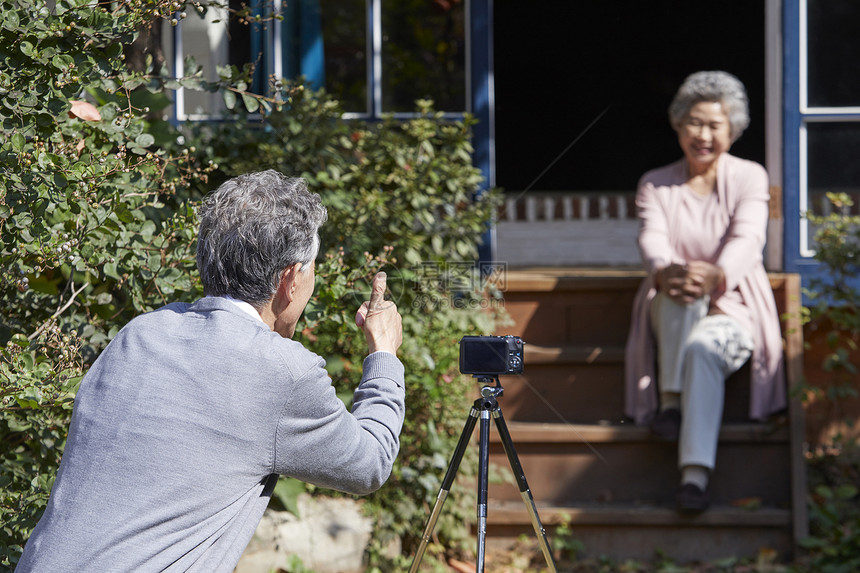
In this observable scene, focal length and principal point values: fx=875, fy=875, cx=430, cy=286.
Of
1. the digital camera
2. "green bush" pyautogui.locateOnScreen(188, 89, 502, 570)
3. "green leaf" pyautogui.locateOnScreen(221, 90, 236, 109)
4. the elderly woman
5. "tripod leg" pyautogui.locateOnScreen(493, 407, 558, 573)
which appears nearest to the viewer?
the digital camera

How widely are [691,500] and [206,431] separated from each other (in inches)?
107

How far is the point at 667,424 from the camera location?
388 centimetres

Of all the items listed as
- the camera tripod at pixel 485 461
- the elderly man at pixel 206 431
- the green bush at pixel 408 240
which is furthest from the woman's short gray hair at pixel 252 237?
the green bush at pixel 408 240

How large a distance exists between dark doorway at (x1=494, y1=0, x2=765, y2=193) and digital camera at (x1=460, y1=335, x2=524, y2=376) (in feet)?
21.8

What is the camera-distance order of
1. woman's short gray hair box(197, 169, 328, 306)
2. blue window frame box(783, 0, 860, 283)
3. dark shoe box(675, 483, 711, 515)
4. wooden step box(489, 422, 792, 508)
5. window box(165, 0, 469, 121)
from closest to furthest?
woman's short gray hair box(197, 169, 328, 306), dark shoe box(675, 483, 711, 515), wooden step box(489, 422, 792, 508), blue window frame box(783, 0, 860, 283), window box(165, 0, 469, 121)

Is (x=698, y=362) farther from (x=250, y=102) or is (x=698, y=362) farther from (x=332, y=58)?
(x=332, y=58)

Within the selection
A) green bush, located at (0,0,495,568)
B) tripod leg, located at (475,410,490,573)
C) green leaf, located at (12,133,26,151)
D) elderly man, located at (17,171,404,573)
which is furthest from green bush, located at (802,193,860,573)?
green leaf, located at (12,133,26,151)

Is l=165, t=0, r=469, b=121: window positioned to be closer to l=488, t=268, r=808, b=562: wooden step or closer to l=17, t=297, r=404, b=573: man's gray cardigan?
l=488, t=268, r=808, b=562: wooden step

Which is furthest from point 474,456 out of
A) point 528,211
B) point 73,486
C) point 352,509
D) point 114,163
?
point 528,211

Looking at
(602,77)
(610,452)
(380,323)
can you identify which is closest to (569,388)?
(610,452)

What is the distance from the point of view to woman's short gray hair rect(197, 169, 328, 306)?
1.71 metres

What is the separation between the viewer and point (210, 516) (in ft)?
5.23

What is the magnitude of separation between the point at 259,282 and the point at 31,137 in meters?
0.94

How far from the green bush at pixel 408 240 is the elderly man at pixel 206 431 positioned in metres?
1.56
